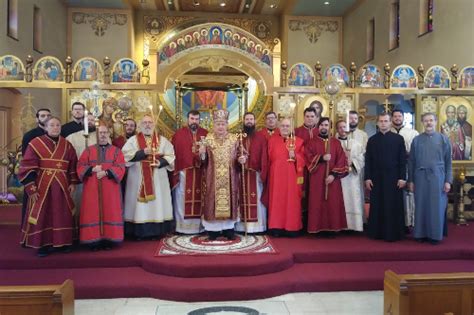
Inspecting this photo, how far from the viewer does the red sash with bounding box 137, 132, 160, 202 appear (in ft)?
21.3

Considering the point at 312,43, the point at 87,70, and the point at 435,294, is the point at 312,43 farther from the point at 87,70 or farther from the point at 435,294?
the point at 435,294

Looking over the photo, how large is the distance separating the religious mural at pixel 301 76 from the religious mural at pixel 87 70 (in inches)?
125

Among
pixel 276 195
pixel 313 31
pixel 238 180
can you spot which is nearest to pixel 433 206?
pixel 276 195

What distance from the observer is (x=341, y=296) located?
5.23 meters

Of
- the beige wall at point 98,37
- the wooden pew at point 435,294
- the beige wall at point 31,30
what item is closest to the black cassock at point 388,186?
the wooden pew at point 435,294

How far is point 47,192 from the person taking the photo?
5.77 meters

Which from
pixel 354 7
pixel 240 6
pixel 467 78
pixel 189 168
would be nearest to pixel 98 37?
pixel 240 6

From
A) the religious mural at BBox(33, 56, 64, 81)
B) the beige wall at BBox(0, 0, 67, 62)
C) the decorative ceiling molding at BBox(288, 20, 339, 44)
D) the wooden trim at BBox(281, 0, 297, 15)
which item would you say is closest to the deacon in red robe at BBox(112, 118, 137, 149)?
the religious mural at BBox(33, 56, 64, 81)

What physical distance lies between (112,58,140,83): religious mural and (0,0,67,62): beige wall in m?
3.78

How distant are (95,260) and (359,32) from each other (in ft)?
38.7

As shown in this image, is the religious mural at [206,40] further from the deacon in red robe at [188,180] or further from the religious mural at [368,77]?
the deacon in red robe at [188,180]

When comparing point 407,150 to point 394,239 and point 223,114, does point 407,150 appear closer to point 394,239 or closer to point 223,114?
point 394,239

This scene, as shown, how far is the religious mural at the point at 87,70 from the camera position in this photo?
8.02 metres

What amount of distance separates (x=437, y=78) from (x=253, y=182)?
3.92 metres
